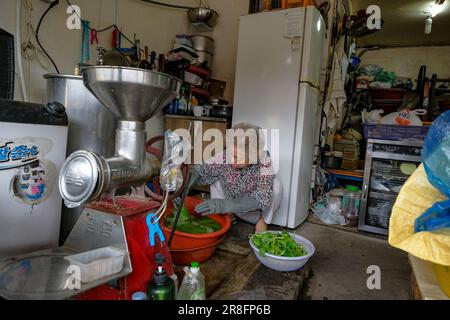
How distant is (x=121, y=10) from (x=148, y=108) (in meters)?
1.76

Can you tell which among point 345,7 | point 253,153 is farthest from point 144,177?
point 345,7

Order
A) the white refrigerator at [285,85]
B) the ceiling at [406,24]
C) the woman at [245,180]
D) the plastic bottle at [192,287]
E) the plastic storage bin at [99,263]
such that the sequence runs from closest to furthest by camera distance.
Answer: the plastic storage bin at [99,263] → the plastic bottle at [192,287] → the woman at [245,180] → the white refrigerator at [285,85] → the ceiling at [406,24]

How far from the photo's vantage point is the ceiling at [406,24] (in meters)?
3.33

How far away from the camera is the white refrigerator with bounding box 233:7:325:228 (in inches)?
77.2

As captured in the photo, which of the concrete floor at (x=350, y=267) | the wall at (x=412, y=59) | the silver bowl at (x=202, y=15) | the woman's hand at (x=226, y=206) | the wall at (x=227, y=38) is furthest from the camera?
the wall at (x=412, y=59)

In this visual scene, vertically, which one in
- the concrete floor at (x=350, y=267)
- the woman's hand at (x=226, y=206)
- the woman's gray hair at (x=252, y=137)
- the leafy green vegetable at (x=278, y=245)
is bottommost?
the concrete floor at (x=350, y=267)

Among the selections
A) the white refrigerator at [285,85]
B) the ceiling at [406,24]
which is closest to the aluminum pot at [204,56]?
the white refrigerator at [285,85]

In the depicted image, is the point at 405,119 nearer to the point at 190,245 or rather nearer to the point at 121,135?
the point at 190,245

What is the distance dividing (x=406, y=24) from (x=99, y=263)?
4.68m

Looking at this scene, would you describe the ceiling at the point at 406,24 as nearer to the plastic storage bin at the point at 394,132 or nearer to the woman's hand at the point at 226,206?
the plastic storage bin at the point at 394,132

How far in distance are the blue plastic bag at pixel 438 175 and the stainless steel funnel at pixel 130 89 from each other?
2.61ft

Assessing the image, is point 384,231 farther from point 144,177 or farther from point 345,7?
point 345,7

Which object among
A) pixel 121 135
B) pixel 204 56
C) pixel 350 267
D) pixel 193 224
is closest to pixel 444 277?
pixel 350 267

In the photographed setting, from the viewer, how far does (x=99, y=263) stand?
75 cm
